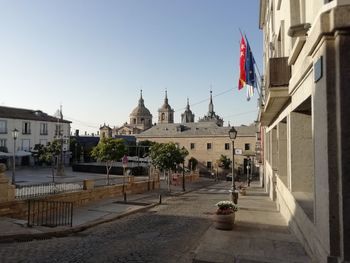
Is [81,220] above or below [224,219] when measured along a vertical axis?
below

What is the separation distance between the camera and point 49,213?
16.5 meters

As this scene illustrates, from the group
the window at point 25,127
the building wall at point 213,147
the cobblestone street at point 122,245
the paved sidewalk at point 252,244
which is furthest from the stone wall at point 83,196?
the building wall at point 213,147

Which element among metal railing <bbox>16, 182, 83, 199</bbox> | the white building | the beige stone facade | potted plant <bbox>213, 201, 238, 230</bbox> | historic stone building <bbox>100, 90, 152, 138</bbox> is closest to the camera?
potted plant <bbox>213, 201, 238, 230</bbox>

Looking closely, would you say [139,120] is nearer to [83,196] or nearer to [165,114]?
[165,114]

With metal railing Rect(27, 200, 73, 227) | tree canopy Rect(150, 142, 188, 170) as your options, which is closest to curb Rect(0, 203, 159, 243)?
metal railing Rect(27, 200, 73, 227)

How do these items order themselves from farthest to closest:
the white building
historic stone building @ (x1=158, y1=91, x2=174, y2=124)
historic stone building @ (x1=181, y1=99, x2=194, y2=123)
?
historic stone building @ (x1=181, y1=99, x2=194, y2=123), historic stone building @ (x1=158, y1=91, x2=174, y2=124), the white building

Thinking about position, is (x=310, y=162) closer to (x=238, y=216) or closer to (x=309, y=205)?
(x=309, y=205)

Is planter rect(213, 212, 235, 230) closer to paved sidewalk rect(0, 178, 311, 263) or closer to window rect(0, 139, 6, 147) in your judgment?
paved sidewalk rect(0, 178, 311, 263)

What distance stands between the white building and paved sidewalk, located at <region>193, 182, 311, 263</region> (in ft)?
141

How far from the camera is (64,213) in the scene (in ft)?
54.7

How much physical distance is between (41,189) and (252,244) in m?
13.0

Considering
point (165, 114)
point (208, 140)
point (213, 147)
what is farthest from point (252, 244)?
point (165, 114)

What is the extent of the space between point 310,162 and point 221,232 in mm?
3108

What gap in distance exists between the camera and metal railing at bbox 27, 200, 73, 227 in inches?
567
